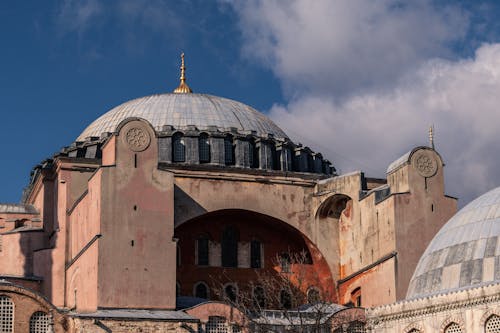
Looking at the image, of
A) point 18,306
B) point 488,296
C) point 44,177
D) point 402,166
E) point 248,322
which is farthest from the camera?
point 44,177

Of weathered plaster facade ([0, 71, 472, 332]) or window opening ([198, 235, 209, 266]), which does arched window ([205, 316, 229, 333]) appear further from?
window opening ([198, 235, 209, 266])

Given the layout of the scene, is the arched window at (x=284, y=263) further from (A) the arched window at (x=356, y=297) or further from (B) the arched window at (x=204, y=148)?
(B) the arched window at (x=204, y=148)

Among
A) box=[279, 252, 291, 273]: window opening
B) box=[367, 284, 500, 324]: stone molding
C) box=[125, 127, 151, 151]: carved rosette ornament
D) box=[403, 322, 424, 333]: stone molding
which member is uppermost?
box=[125, 127, 151, 151]: carved rosette ornament

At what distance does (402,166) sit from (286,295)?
6997 millimetres

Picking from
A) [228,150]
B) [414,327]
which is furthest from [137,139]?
[414,327]

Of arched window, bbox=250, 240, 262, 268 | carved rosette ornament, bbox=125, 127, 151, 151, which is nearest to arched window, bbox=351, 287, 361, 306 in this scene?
arched window, bbox=250, 240, 262, 268

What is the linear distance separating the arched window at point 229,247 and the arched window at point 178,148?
3.36m

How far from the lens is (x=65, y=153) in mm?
47281

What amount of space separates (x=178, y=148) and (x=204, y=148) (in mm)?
1065

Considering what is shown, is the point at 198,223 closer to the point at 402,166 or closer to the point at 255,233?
the point at 255,233

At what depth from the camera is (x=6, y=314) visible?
3812cm

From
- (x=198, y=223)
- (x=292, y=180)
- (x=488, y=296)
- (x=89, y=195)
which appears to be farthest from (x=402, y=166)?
(x=488, y=296)

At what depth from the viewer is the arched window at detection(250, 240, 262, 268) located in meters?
46.4

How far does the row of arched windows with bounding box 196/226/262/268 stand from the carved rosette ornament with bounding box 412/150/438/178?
7349 millimetres
